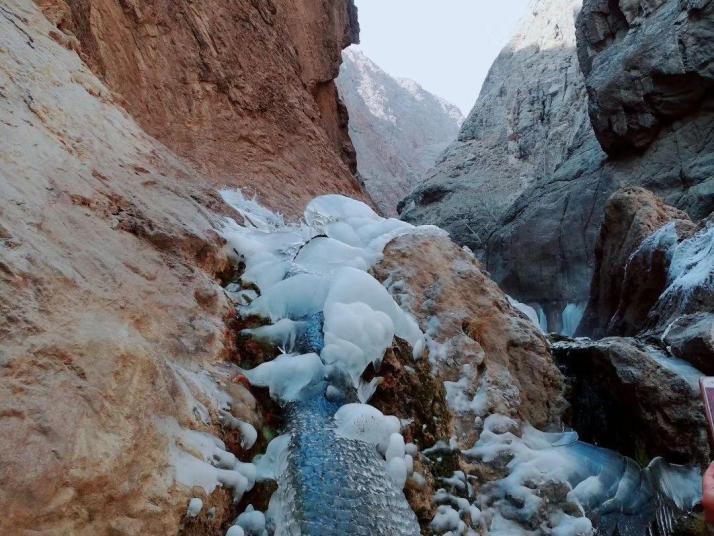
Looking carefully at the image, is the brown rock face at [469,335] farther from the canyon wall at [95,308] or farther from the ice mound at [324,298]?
the canyon wall at [95,308]

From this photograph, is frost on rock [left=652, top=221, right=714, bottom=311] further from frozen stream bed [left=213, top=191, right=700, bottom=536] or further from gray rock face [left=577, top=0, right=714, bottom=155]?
gray rock face [left=577, top=0, right=714, bottom=155]

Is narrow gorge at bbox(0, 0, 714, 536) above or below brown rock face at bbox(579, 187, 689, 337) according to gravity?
below

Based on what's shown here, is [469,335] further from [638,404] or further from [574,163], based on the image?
[574,163]

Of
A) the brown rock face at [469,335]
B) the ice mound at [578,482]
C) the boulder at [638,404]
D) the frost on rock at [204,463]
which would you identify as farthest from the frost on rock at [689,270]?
the frost on rock at [204,463]

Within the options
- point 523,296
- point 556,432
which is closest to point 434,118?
point 523,296

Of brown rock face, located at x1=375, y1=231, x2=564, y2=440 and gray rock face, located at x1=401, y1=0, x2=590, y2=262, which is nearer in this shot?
brown rock face, located at x1=375, y1=231, x2=564, y2=440

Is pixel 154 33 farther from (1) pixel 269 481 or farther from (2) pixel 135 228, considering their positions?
(1) pixel 269 481

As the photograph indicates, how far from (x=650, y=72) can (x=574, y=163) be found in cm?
406

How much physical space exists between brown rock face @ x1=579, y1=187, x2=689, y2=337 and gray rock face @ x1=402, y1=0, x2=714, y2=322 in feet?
12.3

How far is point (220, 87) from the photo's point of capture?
26.2 ft

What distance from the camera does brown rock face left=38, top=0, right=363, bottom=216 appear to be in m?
6.95

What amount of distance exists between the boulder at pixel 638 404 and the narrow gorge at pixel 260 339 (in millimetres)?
16

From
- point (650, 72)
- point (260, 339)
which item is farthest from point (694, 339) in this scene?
point (650, 72)

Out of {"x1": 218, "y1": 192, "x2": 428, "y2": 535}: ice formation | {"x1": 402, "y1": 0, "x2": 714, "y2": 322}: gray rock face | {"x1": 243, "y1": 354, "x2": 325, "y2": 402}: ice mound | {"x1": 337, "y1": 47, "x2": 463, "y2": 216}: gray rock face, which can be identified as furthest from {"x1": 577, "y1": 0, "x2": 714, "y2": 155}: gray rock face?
{"x1": 337, "y1": 47, "x2": 463, "y2": 216}: gray rock face
